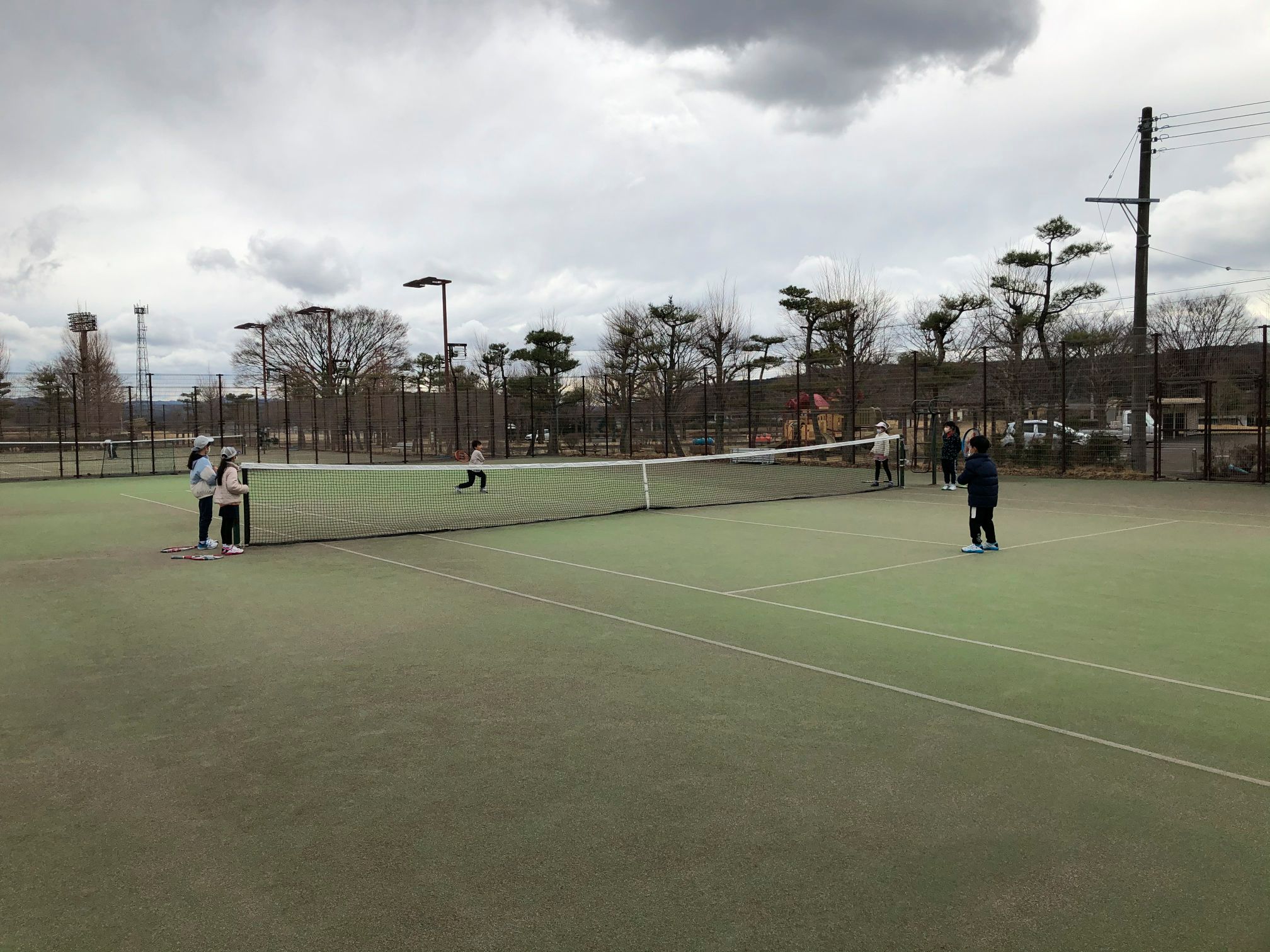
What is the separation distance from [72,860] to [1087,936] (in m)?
3.53

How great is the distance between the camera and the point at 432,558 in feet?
34.9

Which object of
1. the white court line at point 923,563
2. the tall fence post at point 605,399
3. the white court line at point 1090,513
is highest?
the tall fence post at point 605,399

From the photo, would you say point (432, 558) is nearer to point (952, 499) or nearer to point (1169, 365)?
point (952, 499)

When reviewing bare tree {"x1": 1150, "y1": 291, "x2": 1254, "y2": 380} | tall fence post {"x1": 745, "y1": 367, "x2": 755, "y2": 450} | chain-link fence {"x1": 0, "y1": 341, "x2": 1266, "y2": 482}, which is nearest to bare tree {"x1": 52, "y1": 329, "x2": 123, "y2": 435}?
chain-link fence {"x1": 0, "y1": 341, "x2": 1266, "y2": 482}

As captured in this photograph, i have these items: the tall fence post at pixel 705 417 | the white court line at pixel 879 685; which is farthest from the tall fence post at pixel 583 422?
the white court line at pixel 879 685

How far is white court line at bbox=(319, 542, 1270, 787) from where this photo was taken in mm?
4195

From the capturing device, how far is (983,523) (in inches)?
424

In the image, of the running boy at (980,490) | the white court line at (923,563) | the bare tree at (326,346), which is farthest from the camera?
the bare tree at (326,346)

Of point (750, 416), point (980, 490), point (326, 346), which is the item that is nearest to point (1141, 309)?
point (750, 416)

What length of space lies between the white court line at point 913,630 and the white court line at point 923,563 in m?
0.45

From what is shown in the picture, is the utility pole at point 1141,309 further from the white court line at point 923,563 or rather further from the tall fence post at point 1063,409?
the white court line at point 923,563

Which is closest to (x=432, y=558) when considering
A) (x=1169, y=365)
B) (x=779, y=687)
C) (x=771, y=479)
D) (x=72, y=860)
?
(x=779, y=687)

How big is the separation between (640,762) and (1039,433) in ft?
80.4

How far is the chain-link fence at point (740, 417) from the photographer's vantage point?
2247 cm
